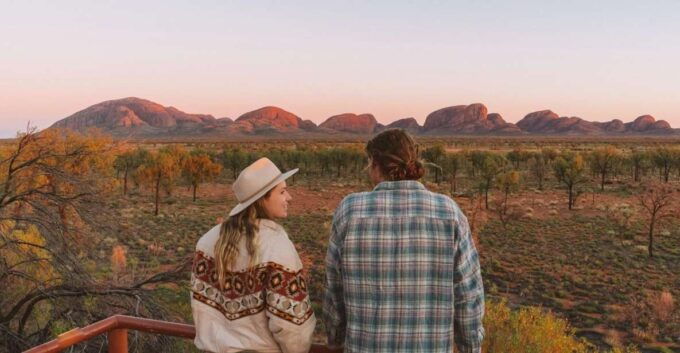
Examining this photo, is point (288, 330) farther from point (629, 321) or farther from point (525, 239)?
point (525, 239)

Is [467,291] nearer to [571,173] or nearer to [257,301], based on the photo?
[257,301]

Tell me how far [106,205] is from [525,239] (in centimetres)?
2231

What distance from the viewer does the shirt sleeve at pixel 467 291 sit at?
5.98 ft

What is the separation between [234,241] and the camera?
71.6 inches

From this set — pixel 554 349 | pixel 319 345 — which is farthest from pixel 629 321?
pixel 319 345

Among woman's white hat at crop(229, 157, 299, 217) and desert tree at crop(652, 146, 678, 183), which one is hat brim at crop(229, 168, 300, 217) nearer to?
woman's white hat at crop(229, 157, 299, 217)

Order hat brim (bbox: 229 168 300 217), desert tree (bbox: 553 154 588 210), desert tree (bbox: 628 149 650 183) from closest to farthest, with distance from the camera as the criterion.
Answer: hat brim (bbox: 229 168 300 217) → desert tree (bbox: 553 154 588 210) → desert tree (bbox: 628 149 650 183)

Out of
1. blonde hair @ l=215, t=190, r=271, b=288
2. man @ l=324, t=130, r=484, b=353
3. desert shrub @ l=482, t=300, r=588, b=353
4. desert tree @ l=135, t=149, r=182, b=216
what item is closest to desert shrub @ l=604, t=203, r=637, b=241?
desert shrub @ l=482, t=300, r=588, b=353

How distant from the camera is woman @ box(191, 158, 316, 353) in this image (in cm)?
180

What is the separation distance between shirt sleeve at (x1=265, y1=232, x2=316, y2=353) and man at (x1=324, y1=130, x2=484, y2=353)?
169 millimetres

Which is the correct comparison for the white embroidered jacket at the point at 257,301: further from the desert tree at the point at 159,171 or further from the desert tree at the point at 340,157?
the desert tree at the point at 340,157

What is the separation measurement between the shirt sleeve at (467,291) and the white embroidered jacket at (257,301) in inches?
21.1

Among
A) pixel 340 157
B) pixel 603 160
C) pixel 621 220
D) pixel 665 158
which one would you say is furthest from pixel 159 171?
pixel 665 158

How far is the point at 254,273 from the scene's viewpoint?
1.81 meters
